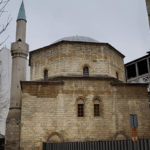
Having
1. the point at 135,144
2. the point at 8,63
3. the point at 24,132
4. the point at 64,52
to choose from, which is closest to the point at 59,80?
the point at 64,52

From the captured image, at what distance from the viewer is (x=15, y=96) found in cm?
1370

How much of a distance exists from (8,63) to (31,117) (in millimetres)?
15838

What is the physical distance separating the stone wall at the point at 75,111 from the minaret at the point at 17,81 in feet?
6.10

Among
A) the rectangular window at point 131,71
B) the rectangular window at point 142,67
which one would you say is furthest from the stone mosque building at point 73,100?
the rectangular window at point 131,71

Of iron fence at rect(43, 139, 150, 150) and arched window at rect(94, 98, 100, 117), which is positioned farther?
arched window at rect(94, 98, 100, 117)

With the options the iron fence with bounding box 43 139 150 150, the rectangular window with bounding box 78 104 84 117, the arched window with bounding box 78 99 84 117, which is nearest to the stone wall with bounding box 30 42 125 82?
the arched window with bounding box 78 99 84 117

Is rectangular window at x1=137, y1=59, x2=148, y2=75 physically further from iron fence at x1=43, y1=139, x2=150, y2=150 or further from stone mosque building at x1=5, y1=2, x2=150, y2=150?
iron fence at x1=43, y1=139, x2=150, y2=150

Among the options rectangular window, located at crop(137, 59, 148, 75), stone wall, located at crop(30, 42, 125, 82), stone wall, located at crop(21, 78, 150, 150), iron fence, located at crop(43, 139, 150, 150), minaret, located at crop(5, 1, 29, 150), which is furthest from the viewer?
rectangular window, located at crop(137, 59, 148, 75)

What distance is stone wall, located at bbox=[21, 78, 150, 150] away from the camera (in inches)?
443

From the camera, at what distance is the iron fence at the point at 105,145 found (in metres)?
6.84

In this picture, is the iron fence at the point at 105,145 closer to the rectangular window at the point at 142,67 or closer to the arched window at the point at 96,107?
the arched window at the point at 96,107

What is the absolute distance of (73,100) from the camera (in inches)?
470

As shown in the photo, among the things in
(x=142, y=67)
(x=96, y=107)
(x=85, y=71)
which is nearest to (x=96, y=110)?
(x=96, y=107)

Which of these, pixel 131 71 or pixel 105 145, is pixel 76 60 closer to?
pixel 105 145
